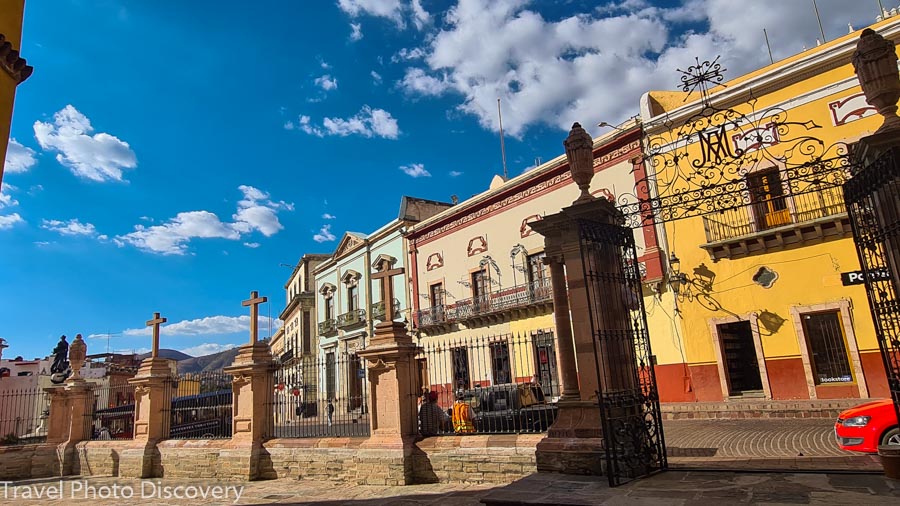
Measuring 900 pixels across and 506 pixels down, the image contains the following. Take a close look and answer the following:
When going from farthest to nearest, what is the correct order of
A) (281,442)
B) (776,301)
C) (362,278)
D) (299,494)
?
(362,278) → (776,301) → (281,442) → (299,494)

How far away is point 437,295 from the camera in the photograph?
24.7 metres

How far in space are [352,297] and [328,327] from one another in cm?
275

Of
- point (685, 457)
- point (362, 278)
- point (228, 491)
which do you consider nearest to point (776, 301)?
point (685, 457)

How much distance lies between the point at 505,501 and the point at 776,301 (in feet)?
40.2

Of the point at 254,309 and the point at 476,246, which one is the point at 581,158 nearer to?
the point at 254,309

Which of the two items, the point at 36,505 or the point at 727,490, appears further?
the point at 36,505

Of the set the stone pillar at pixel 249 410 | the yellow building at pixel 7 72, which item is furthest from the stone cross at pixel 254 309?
the yellow building at pixel 7 72

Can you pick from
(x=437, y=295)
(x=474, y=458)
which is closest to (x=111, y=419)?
(x=474, y=458)

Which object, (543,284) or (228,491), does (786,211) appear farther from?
(228,491)

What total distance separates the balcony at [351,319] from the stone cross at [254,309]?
1730 cm

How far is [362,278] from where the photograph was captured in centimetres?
2922

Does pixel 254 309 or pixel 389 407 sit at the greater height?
pixel 254 309

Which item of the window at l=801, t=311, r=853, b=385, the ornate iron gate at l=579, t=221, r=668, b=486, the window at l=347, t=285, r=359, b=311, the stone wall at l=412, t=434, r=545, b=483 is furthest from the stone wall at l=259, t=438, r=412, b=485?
the window at l=347, t=285, r=359, b=311

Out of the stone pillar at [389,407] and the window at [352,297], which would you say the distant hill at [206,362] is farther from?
the stone pillar at [389,407]
